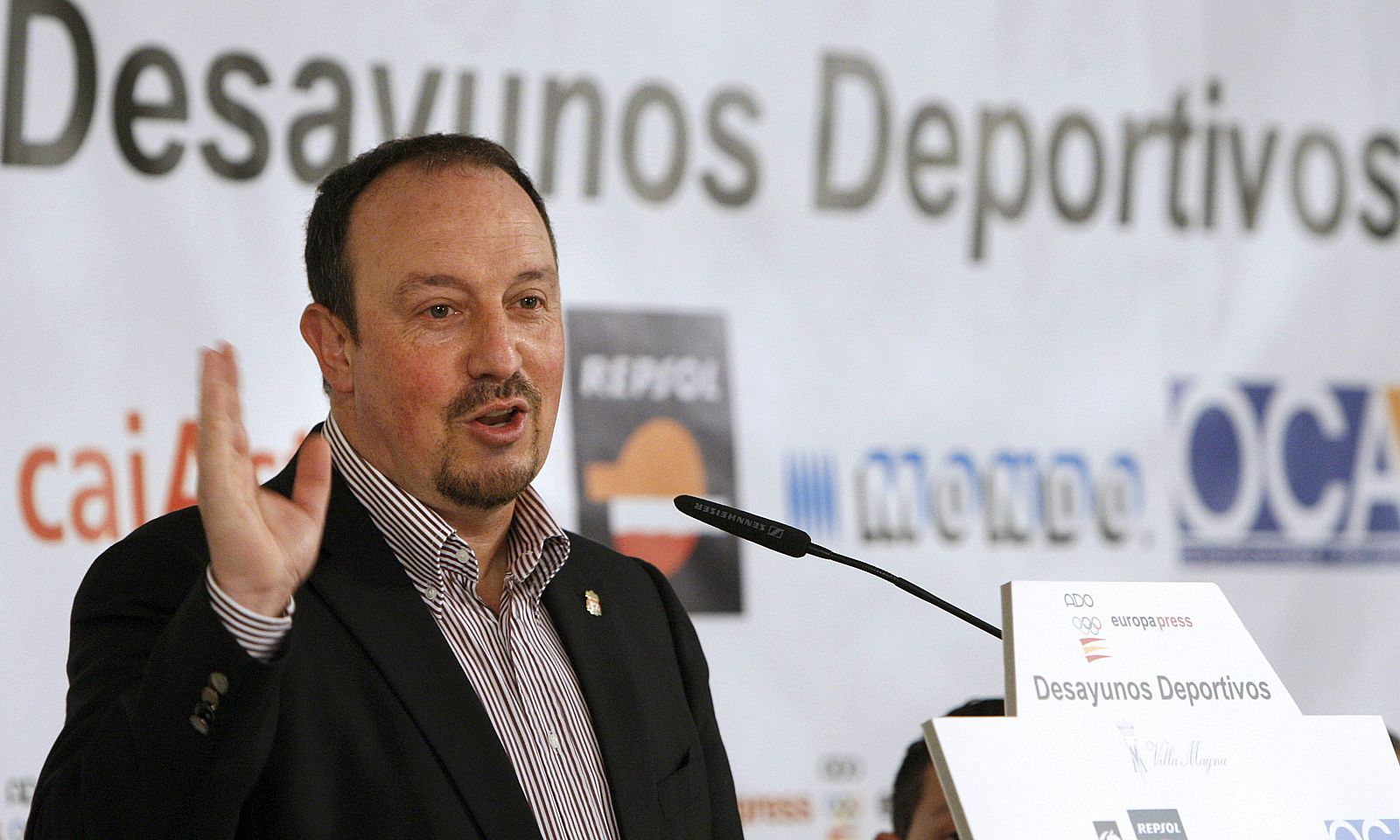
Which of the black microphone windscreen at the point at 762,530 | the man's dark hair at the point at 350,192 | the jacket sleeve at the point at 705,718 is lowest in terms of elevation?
the jacket sleeve at the point at 705,718

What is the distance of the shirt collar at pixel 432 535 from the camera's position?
210cm

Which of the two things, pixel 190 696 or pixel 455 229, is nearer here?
pixel 190 696

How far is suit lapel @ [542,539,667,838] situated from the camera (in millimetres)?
2053

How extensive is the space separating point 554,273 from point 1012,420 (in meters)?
2.04

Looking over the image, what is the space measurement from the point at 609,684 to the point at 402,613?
31 cm

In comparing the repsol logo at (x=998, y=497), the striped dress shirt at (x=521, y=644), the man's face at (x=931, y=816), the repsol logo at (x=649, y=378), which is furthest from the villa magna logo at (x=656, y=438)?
the striped dress shirt at (x=521, y=644)

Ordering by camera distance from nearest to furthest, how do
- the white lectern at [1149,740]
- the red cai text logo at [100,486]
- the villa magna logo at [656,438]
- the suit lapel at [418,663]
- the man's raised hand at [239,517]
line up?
the white lectern at [1149,740] → the man's raised hand at [239,517] → the suit lapel at [418,663] → the red cai text logo at [100,486] → the villa magna logo at [656,438]

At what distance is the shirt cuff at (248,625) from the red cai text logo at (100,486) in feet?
5.72

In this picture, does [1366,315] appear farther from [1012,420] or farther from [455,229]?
[455,229]

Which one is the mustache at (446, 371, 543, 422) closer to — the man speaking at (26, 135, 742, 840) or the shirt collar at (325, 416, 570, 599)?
the man speaking at (26, 135, 742, 840)

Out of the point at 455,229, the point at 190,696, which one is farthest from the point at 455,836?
the point at 455,229

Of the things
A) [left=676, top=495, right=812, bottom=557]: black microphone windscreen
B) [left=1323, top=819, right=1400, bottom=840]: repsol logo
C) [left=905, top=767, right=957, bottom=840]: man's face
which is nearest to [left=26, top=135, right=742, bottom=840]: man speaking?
[left=676, top=495, right=812, bottom=557]: black microphone windscreen

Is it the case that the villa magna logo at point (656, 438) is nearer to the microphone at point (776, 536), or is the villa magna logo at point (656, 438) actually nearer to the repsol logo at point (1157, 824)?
the microphone at point (776, 536)

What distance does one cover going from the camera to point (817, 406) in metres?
3.89
